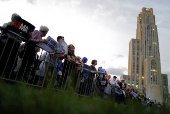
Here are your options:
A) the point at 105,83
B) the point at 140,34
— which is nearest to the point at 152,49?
the point at 140,34

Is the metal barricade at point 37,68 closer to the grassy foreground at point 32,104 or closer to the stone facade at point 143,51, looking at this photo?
the grassy foreground at point 32,104

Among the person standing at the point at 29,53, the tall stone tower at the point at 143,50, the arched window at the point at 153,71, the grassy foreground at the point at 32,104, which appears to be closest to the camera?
the grassy foreground at the point at 32,104

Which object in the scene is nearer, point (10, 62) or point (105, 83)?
point (10, 62)

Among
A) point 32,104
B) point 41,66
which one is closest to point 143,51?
point 41,66

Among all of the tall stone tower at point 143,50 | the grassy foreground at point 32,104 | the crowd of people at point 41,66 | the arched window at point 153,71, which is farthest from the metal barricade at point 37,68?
the tall stone tower at point 143,50

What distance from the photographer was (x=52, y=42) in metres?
4.10

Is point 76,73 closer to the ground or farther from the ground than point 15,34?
closer to the ground

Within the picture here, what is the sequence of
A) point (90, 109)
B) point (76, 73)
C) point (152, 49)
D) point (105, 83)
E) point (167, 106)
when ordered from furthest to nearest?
point (152, 49)
point (105, 83)
point (76, 73)
point (167, 106)
point (90, 109)

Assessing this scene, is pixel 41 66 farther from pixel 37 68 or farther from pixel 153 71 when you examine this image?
pixel 153 71

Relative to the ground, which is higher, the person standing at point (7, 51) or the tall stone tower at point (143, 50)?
the tall stone tower at point (143, 50)

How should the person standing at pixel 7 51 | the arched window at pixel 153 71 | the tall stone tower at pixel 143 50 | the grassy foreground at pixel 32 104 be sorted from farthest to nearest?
the tall stone tower at pixel 143 50
the arched window at pixel 153 71
the person standing at pixel 7 51
the grassy foreground at pixel 32 104

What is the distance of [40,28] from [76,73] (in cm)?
199

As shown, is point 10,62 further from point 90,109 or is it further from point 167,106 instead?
point 167,106

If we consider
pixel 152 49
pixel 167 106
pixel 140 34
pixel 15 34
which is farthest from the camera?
pixel 140 34
